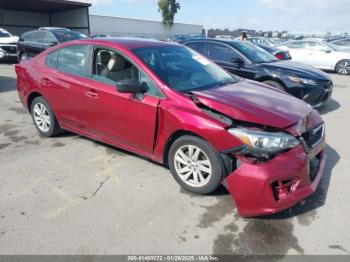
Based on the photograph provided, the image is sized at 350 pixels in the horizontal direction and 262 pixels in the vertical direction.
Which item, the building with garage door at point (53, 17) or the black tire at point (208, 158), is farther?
the building with garage door at point (53, 17)

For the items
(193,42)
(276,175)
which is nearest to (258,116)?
(276,175)

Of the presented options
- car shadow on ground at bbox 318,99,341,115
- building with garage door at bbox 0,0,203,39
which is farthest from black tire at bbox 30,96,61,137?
building with garage door at bbox 0,0,203,39

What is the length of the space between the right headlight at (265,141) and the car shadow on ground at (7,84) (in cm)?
837

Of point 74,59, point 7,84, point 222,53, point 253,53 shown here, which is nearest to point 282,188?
point 74,59

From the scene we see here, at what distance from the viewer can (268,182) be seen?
9.48 feet

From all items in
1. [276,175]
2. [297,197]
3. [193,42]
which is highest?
[193,42]

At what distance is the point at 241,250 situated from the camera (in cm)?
274

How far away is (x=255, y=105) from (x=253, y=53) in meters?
4.76

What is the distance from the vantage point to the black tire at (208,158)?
328cm

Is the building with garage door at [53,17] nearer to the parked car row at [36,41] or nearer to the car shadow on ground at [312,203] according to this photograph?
the parked car row at [36,41]

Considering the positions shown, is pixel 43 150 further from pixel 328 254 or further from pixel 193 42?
pixel 193 42

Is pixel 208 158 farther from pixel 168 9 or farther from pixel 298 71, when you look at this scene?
pixel 168 9

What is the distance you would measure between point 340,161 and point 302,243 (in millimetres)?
2176

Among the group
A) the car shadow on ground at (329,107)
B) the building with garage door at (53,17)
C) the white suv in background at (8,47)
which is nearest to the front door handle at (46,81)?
the car shadow on ground at (329,107)
